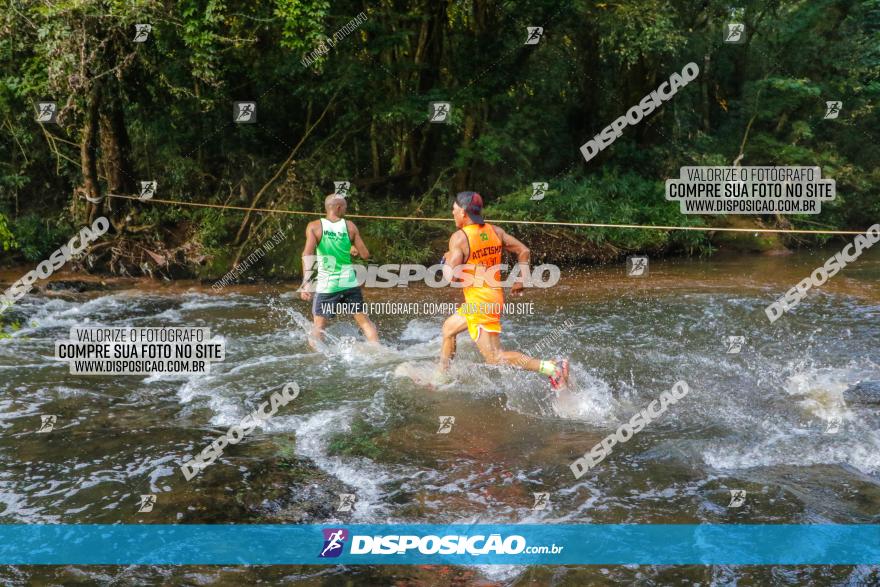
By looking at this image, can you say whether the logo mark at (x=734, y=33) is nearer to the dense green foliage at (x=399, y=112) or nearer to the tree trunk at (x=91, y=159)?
the dense green foliage at (x=399, y=112)

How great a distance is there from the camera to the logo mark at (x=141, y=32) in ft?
37.0

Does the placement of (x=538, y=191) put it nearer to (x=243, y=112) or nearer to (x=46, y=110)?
(x=243, y=112)

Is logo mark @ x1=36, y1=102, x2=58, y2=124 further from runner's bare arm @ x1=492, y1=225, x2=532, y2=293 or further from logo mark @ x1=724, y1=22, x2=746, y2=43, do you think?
logo mark @ x1=724, y1=22, x2=746, y2=43

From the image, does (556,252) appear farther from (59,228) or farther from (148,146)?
(59,228)

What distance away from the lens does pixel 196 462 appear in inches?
215

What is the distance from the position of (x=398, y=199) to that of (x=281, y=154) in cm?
278

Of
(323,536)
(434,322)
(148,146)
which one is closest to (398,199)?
(148,146)

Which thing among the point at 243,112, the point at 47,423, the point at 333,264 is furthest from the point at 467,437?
the point at 243,112

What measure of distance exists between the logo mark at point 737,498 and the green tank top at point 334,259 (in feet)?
15.2

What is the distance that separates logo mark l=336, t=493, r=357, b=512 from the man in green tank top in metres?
3.25

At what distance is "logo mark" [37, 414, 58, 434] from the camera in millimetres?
6102

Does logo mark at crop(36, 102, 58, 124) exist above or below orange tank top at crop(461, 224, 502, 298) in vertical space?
above

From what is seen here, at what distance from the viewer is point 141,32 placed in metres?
11.5

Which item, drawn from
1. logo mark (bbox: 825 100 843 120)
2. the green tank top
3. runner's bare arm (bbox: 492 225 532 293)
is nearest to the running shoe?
runner's bare arm (bbox: 492 225 532 293)
